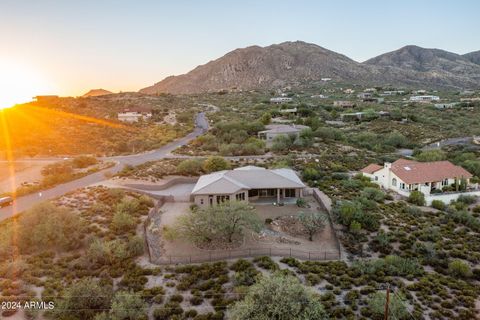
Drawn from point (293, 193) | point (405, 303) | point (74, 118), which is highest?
point (74, 118)

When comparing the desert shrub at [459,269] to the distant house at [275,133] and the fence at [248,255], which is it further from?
the distant house at [275,133]

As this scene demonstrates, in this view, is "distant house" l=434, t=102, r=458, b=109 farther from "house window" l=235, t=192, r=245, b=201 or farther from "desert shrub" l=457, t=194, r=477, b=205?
"house window" l=235, t=192, r=245, b=201

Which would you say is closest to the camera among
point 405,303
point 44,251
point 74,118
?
point 405,303

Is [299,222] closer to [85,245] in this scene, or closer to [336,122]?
[85,245]

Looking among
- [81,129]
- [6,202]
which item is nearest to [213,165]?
[6,202]

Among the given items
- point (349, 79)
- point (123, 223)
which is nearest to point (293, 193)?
point (123, 223)

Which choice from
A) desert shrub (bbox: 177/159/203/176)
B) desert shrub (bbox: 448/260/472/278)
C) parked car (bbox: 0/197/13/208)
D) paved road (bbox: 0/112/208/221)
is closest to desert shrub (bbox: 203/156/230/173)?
desert shrub (bbox: 177/159/203/176)

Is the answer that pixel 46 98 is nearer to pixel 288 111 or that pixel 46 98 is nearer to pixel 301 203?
pixel 288 111
